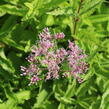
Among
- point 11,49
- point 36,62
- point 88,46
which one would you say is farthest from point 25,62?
point 88,46

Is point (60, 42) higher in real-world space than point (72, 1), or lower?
lower

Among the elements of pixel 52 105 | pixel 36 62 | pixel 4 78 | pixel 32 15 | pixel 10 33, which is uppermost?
pixel 32 15

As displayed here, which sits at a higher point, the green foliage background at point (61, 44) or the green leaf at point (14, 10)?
the green leaf at point (14, 10)

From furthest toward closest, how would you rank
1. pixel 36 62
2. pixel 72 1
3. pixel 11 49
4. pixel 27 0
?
pixel 11 49 → pixel 27 0 → pixel 72 1 → pixel 36 62

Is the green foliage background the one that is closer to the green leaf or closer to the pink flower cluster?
the green leaf

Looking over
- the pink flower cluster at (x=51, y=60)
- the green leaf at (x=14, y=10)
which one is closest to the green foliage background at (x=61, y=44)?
the green leaf at (x=14, y=10)

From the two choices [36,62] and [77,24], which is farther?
[77,24]

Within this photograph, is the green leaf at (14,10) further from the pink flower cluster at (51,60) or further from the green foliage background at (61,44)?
the pink flower cluster at (51,60)

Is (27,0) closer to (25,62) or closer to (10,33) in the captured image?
(10,33)
